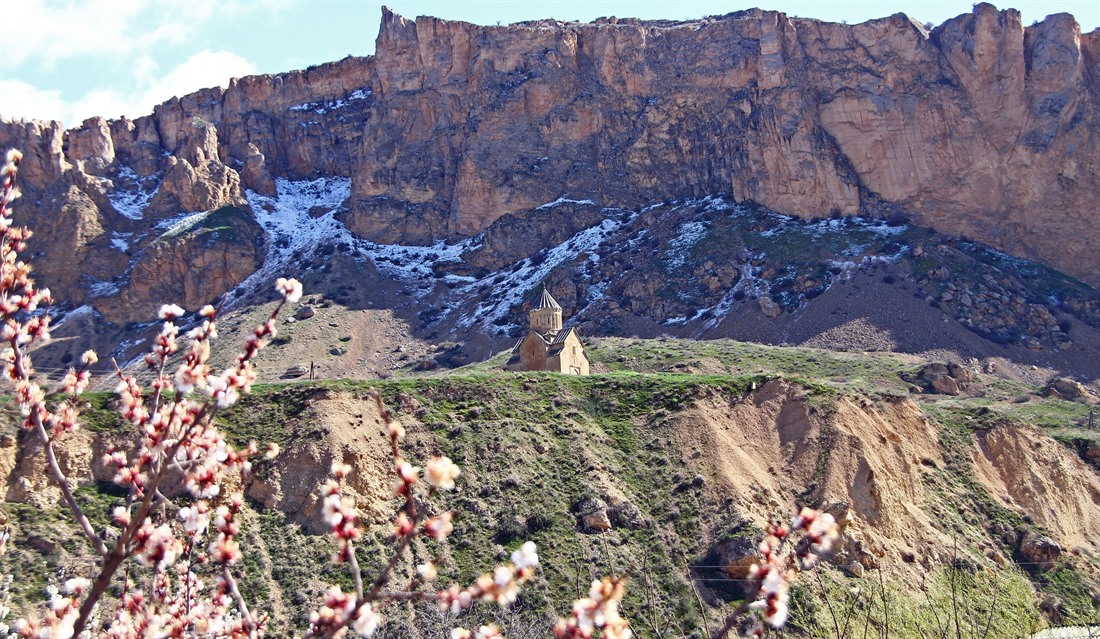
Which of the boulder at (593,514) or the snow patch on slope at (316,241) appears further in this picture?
the snow patch on slope at (316,241)

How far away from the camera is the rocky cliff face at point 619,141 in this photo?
283 feet

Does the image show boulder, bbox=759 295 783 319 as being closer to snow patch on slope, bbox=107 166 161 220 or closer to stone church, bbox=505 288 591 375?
stone church, bbox=505 288 591 375

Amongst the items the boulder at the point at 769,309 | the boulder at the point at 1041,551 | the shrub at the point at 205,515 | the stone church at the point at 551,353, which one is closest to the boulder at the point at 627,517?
the boulder at the point at 1041,551

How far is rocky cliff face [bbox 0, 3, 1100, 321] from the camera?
283 feet

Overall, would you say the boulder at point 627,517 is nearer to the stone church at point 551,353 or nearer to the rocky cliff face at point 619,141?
the stone church at point 551,353

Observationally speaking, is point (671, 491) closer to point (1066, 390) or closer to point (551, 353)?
point (551, 353)

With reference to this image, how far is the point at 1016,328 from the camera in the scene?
71938 millimetres

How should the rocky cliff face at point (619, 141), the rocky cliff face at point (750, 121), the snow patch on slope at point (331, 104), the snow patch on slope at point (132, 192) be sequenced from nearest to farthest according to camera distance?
the rocky cliff face at point (750, 121) < the rocky cliff face at point (619, 141) < the snow patch on slope at point (132, 192) < the snow patch on slope at point (331, 104)

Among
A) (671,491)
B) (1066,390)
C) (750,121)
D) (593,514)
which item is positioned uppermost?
(750,121)

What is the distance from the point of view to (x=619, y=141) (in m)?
96.2

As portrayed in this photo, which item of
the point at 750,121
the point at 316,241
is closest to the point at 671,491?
the point at 750,121

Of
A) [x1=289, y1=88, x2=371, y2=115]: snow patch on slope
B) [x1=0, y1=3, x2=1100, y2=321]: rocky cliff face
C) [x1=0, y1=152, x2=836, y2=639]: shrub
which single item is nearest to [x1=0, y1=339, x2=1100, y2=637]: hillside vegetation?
[x1=0, y1=152, x2=836, y2=639]: shrub

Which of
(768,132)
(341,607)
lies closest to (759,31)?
(768,132)

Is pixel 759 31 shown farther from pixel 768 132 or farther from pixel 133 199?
pixel 133 199
